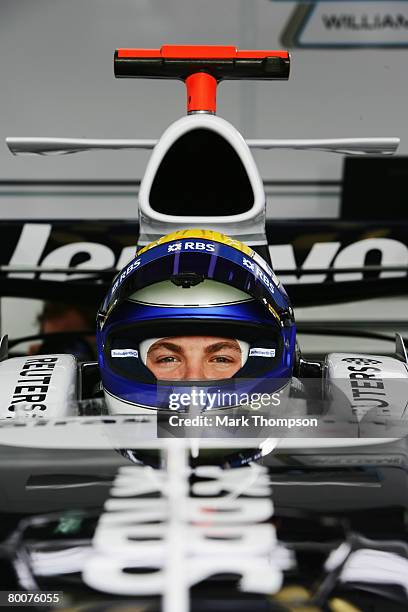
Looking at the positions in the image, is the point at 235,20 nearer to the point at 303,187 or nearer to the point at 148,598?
the point at 303,187

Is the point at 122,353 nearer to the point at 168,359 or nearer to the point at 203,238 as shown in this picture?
the point at 168,359

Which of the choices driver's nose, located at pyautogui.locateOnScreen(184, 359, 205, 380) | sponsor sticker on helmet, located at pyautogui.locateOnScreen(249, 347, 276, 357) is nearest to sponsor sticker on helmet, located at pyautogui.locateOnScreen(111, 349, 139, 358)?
driver's nose, located at pyautogui.locateOnScreen(184, 359, 205, 380)

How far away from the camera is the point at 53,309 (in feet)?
9.05

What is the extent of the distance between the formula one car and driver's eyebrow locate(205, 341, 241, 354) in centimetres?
1

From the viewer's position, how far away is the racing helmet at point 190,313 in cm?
120

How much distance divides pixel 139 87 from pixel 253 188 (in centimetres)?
134

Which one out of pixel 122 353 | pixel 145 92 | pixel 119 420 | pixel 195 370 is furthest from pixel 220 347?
pixel 145 92

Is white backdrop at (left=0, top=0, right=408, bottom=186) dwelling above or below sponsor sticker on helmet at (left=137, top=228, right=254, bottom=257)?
above

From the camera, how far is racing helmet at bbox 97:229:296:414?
3.95 ft

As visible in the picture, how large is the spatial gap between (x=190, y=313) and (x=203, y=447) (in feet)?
1.00

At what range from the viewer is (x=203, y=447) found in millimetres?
945

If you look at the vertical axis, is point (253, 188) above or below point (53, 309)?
below

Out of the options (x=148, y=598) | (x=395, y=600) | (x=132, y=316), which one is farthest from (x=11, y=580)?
(x=132, y=316)

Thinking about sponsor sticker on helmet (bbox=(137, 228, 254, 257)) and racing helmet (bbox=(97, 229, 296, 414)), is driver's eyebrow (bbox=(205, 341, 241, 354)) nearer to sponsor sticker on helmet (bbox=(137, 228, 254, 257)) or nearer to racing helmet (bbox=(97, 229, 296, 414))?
racing helmet (bbox=(97, 229, 296, 414))
